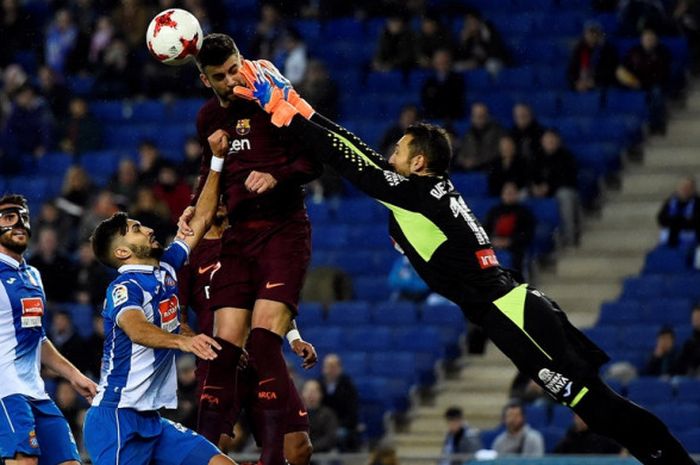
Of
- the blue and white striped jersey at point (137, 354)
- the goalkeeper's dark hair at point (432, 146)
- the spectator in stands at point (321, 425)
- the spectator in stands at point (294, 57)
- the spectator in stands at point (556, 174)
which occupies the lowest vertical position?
the spectator in stands at point (321, 425)

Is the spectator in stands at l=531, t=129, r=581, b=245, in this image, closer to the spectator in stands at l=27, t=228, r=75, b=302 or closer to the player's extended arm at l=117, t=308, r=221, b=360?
the spectator in stands at l=27, t=228, r=75, b=302

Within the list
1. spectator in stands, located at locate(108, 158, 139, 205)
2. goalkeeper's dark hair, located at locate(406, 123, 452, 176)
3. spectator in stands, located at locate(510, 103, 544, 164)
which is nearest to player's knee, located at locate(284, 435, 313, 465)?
goalkeeper's dark hair, located at locate(406, 123, 452, 176)

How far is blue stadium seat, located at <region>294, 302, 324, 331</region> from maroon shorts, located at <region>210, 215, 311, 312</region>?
739 cm

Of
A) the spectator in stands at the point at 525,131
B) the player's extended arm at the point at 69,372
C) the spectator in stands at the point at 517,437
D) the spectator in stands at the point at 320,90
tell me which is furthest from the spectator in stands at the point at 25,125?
the player's extended arm at the point at 69,372

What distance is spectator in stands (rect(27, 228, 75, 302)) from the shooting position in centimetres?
1850

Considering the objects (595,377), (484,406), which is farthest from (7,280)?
(484,406)

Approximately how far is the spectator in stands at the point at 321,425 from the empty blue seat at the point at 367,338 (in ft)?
5.40

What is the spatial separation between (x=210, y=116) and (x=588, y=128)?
8.91 meters

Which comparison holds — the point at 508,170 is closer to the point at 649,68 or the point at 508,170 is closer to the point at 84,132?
the point at 649,68

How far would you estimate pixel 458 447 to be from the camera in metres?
14.8

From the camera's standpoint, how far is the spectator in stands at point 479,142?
17.9 meters

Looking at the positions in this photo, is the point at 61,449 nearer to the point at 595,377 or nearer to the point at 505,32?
the point at 595,377

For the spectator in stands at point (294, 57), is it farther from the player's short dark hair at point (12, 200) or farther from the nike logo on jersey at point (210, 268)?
the player's short dark hair at point (12, 200)

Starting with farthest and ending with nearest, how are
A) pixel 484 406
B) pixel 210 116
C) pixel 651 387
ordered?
pixel 484 406
pixel 651 387
pixel 210 116
